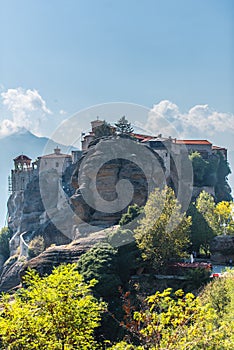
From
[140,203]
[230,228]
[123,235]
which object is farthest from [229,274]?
[230,228]

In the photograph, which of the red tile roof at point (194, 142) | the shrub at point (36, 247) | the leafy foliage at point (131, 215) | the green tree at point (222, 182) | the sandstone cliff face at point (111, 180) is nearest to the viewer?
the leafy foliage at point (131, 215)

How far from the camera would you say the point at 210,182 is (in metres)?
61.6

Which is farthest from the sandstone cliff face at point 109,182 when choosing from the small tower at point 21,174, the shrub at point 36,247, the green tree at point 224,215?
the small tower at point 21,174

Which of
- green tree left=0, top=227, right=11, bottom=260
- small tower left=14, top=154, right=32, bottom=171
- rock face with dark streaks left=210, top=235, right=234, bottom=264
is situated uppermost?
small tower left=14, top=154, right=32, bottom=171

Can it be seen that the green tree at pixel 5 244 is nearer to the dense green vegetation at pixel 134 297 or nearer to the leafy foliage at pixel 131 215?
the dense green vegetation at pixel 134 297

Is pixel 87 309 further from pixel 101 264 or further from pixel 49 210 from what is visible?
pixel 49 210

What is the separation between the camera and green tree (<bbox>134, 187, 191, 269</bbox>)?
3028cm

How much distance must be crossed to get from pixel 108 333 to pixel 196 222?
1295 centimetres

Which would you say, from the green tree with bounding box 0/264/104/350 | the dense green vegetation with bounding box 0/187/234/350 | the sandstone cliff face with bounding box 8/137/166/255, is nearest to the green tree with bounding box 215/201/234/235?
the dense green vegetation with bounding box 0/187/234/350

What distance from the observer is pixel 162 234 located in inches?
1208

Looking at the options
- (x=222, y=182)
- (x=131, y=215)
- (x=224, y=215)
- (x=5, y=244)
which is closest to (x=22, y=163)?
(x=5, y=244)

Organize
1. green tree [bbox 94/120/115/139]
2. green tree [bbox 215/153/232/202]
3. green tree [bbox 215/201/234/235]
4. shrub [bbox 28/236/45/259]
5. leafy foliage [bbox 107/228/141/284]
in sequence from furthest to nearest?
green tree [bbox 215/153/232/202] < green tree [bbox 94/120/115/139] < shrub [bbox 28/236/45/259] < green tree [bbox 215/201/234/235] < leafy foliage [bbox 107/228/141/284]

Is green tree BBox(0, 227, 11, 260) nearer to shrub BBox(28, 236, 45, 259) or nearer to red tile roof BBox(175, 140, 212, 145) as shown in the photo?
shrub BBox(28, 236, 45, 259)

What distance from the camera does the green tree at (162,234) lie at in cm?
3028
